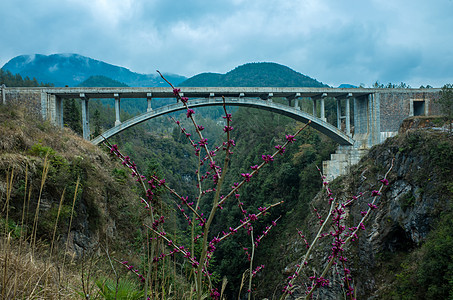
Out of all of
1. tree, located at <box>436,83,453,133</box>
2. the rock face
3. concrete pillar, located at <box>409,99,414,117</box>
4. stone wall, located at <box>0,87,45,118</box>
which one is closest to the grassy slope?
stone wall, located at <box>0,87,45,118</box>

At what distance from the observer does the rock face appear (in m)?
12.6

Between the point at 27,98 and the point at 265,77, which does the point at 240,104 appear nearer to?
the point at 27,98

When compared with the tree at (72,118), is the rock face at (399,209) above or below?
below

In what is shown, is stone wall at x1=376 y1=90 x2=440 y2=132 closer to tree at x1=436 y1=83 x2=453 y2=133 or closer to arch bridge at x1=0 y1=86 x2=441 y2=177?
arch bridge at x1=0 y1=86 x2=441 y2=177

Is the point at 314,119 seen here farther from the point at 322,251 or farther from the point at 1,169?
the point at 1,169

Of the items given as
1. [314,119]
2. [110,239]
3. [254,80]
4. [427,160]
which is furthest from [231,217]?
[254,80]

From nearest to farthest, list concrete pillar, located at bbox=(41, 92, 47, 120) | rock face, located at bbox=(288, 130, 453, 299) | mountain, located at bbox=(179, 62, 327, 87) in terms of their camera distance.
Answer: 1. rock face, located at bbox=(288, 130, 453, 299)
2. concrete pillar, located at bbox=(41, 92, 47, 120)
3. mountain, located at bbox=(179, 62, 327, 87)

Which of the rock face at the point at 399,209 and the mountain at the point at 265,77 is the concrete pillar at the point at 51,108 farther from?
the mountain at the point at 265,77

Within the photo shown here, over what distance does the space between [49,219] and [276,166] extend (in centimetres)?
2344

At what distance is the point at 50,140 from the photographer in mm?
9641

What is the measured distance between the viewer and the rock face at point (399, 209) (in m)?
12.6

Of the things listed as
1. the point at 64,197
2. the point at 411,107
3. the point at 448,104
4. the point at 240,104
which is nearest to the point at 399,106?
the point at 411,107

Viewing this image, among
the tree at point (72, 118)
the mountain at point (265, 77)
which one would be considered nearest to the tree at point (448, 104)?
the tree at point (72, 118)

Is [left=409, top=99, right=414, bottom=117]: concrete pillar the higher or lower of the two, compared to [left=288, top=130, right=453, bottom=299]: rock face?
higher
